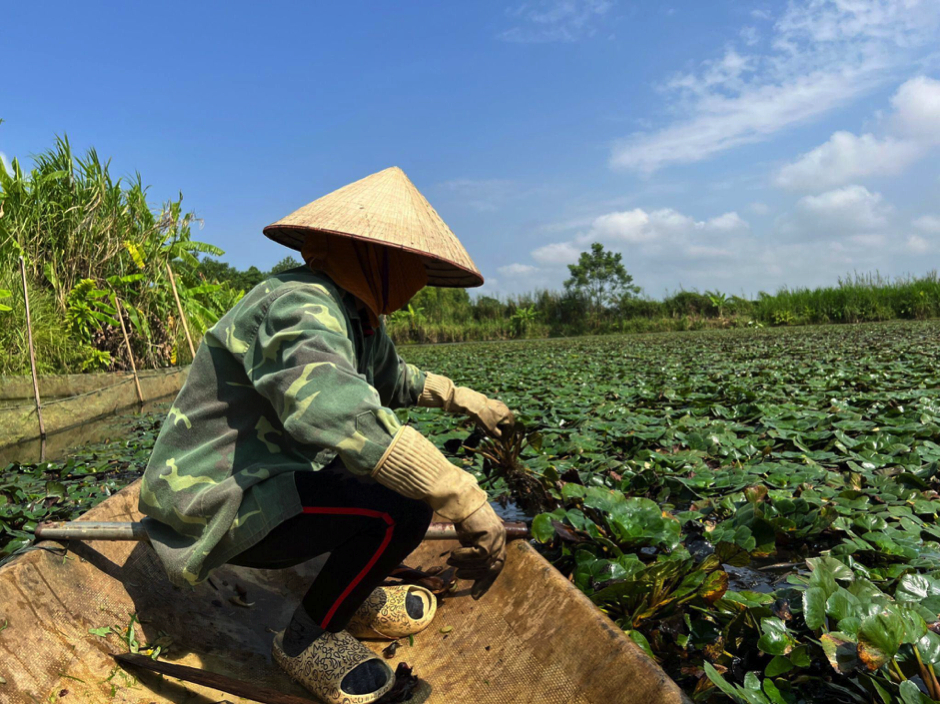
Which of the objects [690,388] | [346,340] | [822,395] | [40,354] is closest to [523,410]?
[690,388]

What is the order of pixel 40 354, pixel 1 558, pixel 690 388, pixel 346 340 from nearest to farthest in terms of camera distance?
1. pixel 346 340
2. pixel 1 558
3. pixel 690 388
4. pixel 40 354

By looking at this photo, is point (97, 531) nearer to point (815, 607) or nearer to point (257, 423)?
point (257, 423)

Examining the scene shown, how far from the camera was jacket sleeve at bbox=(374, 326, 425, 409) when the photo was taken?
6.54 feet

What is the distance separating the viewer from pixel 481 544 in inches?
51.5

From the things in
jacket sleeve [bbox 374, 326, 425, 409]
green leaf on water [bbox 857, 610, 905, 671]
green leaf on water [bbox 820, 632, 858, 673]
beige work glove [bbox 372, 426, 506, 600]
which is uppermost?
jacket sleeve [bbox 374, 326, 425, 409]

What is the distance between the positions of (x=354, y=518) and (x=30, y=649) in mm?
822

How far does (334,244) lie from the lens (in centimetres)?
153

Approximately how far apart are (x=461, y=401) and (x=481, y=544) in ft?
2.88

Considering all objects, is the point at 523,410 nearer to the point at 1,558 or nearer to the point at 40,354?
the point at 1,558

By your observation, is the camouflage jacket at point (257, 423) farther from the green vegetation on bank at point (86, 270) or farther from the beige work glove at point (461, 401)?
the green vegetation on bank at point (86, 270)

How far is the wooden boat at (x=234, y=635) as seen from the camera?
1.36 meters

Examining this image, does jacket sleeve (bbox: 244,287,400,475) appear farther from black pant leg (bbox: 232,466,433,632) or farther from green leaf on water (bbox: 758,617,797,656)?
green leaf on water (bbox: 758,617,797,656)

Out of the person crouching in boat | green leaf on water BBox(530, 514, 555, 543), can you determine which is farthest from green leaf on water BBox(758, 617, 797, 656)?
green leaf on water BBox(530, 514, 555, 543)

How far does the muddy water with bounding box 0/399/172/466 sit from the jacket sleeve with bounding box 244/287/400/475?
3659mm
